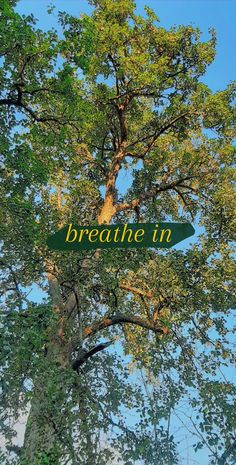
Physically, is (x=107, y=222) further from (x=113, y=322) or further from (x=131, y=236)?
(x=131, y=236)

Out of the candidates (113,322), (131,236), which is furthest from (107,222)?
(131,236)

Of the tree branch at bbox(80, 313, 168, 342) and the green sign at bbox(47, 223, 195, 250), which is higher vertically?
the tree branch at bbox(80, 313, 168, 342)

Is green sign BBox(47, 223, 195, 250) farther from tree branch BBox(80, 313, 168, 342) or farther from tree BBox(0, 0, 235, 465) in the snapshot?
tree branch BBox(80, 313, 168, 342)

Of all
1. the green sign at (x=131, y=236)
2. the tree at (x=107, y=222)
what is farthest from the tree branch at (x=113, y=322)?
the green sign at (x=131, y=236)

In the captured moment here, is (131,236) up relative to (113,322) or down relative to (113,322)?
down

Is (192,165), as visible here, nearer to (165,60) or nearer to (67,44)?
(165,60)

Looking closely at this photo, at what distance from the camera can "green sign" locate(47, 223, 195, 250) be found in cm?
534

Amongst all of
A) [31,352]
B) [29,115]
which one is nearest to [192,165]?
[29,115]

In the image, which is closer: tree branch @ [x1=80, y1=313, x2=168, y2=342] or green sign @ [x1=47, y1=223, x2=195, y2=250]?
green sign @ [x1=47, y1=223, x2=195, y2=250]

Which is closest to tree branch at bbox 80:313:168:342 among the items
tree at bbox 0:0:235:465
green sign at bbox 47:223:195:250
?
tree at bbox 0:0:235:465

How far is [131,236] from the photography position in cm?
536

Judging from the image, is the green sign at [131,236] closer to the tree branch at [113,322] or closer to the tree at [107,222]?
the tree at [107,222]

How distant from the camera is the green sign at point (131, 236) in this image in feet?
17.5

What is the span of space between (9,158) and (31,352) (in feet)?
16.2
